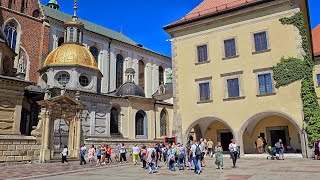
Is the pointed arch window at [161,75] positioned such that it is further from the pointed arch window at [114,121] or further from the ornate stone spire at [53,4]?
the ornate stone spire at [53,4]

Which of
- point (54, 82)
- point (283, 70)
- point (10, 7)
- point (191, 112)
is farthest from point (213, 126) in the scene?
point (10, 7)

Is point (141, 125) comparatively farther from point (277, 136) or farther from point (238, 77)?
point (277, 136)

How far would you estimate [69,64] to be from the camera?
30078 mm

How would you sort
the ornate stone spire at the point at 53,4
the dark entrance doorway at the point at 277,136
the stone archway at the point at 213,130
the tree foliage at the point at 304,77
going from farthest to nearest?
1. the ornate stone spire at the point at 53,4
2. the stone archway at the point at 213,130
3. the dark entrance doorway at the point at 277,136
4. the tree foliage at the point at 304,77

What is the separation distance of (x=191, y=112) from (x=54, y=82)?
14600 millimetres

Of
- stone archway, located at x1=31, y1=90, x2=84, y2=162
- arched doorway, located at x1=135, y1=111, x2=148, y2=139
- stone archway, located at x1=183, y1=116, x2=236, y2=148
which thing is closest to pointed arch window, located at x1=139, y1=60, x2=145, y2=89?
arched doorway, located at x1=135, y1=111, x2=148, y2=139

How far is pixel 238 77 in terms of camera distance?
23.2 metres

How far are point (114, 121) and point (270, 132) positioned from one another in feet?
53.4

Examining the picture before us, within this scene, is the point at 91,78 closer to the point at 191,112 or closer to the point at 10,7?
the point at 191,112

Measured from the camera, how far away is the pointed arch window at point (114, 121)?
105ft

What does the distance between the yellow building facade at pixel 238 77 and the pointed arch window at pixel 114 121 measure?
9472 millimetres

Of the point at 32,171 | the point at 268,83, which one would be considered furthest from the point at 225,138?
the point at 32,171

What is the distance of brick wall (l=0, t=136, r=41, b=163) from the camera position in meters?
17.7

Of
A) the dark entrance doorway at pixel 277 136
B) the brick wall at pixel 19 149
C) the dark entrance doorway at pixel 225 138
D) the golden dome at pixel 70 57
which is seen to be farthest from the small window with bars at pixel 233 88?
the golden dome at pixel 70 57
